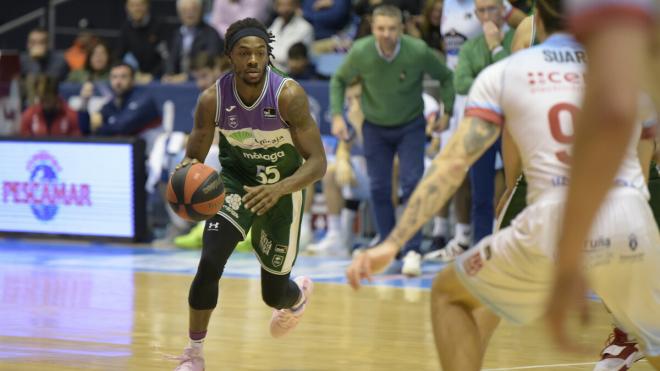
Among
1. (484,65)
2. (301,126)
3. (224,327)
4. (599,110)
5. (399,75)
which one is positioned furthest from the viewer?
(399,75)

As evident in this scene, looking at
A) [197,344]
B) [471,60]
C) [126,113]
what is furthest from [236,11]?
[197,344]

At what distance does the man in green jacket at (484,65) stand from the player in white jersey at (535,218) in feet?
20.1

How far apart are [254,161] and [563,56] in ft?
8.62

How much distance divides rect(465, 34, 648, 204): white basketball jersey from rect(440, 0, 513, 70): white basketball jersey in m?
6.79

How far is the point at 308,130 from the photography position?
6094 millimetres

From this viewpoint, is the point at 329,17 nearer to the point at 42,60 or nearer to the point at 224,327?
the point at 42,60

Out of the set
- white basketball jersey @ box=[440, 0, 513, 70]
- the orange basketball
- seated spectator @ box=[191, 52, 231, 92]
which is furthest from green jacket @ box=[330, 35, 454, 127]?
the orange basketball

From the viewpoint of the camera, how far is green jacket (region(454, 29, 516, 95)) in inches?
396

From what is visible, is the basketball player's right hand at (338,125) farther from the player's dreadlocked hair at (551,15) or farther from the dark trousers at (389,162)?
the player's dreadlocked hair at (551,15)

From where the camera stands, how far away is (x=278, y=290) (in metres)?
6.30

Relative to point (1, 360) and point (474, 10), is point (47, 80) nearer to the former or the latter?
point (474, 10)

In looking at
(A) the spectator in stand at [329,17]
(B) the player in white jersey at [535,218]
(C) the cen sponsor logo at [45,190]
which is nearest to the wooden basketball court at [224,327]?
(C) the cen sponsor logo at [45,190]

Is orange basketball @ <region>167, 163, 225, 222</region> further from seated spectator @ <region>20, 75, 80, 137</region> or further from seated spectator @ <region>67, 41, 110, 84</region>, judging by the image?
seated spectator @ <region>67, 41, 110, 84</region>

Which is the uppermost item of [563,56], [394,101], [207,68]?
[563,56]
